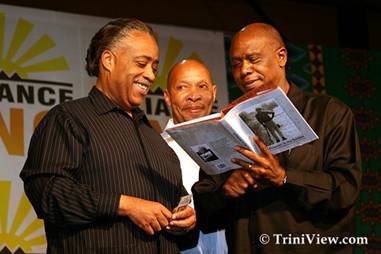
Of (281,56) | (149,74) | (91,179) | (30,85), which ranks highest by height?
(30,85)

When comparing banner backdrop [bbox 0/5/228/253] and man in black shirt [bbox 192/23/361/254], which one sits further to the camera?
banner backdrop [bbox 0/5/228/253]

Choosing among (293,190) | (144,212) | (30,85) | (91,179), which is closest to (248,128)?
(293,190)

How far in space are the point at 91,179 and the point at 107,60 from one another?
445 millimetres

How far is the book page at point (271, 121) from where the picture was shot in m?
2.19

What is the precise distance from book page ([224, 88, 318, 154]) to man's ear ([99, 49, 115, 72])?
19.6 inches

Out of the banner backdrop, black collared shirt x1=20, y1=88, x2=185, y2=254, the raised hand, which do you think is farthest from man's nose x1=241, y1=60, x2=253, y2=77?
the banner backdrop

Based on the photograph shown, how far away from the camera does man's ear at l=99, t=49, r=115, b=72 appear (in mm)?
2477

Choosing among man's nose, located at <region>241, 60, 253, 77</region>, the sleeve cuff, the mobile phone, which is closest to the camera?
the sleeve cuff

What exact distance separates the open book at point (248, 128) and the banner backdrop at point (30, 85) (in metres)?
1.89

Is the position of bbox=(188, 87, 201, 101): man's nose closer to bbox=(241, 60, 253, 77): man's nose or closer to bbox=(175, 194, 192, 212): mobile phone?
bbox=(241, 60, 253, 77): man's nose

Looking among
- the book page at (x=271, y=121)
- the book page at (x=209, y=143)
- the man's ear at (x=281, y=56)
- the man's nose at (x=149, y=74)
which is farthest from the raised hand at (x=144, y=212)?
the man's ear at (x=281, y=56)

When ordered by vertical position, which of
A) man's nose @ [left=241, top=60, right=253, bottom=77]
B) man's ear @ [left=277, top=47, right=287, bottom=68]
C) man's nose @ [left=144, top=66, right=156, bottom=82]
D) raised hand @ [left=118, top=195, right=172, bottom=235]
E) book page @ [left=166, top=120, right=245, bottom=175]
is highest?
man's ear @ [left=277, top=47, right=287, bottom=68]

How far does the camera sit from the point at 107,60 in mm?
2482

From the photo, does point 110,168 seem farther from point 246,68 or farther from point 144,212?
point 246,68
